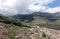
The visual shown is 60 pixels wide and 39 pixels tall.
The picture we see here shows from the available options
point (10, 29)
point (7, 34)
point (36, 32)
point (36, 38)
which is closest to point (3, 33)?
point (7, 34)

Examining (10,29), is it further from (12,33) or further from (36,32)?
(36,32)

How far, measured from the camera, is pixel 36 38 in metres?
79.4

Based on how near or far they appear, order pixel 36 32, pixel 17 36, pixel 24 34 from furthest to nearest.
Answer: pixel 36 32, pixel 24 34, pixel 17 36

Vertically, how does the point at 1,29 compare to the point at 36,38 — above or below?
above

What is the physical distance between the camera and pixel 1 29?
80062 millimetres

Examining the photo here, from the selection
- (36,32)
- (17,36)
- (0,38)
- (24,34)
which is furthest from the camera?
(36,32)

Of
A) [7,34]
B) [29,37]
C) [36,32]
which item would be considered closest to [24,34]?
[29,37]

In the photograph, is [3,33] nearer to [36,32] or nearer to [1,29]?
[1,29]

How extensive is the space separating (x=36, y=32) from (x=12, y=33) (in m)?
18.2

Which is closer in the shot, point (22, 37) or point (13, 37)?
point (13, 37)

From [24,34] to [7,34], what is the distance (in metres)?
7.99

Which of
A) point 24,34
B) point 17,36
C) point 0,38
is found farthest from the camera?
point 24,34

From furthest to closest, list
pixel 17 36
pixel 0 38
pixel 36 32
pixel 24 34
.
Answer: pixel 36 32 < pixel 24 34 < pixel 17 36 < pixel 0 38

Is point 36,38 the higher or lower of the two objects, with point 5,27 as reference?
lower
